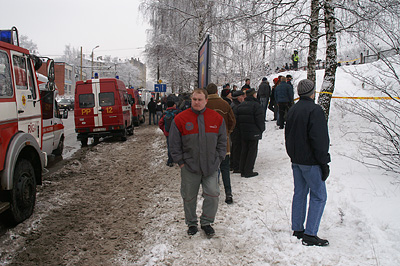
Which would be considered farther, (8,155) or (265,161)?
(265,161)

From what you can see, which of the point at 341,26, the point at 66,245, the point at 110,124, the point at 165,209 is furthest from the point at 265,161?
the point at 110,124

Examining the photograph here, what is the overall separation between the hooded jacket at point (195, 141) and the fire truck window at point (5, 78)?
267cm

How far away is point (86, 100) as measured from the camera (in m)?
13.9

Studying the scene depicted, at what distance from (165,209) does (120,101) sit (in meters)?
9.52

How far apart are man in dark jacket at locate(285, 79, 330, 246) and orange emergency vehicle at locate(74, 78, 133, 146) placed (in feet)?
36.6

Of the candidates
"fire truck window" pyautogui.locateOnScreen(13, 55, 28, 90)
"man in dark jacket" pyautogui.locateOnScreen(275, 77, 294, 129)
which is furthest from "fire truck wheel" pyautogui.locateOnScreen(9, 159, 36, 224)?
"man in dark jacket" pyautogui.locateOnScreen(275, 77, 294, 129)

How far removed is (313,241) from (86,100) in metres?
12.2

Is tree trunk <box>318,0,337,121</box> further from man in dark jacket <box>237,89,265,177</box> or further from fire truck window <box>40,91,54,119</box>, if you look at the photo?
fire truck window <box>40,91,54,119</box>

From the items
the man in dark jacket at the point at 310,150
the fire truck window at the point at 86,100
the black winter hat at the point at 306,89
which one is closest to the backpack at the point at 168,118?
the man in dark jacket at the point at 310,150

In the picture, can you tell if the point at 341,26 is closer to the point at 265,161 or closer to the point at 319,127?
the point at 265,161

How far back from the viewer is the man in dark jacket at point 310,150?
3.72 meters

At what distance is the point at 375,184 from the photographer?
543 centimetres

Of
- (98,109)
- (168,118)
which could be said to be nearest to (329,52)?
(168,118)

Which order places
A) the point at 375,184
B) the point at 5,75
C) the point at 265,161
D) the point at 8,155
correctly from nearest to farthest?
the point at 8,155
the point at 5,75
the point at 375,184
the point at 265,161
